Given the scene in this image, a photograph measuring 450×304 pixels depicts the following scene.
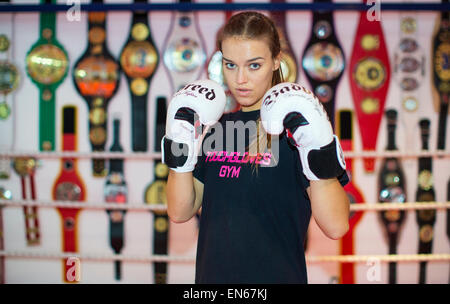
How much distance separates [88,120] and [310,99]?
1.57 metres

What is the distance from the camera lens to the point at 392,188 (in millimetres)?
1978

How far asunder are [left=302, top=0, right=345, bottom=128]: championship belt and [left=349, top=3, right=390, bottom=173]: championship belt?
0.32 feet

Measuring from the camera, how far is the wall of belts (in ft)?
6.46

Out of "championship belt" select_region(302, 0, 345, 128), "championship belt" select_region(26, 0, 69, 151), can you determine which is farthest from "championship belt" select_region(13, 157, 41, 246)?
"championship belt" select_region(302, 0, 345, 128)

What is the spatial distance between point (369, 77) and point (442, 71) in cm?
45

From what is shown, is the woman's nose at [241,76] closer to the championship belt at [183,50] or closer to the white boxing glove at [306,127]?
the white boxing glove at [306,127]

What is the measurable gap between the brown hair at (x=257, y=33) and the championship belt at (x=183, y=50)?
998mm

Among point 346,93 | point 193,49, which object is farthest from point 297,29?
point 193,49

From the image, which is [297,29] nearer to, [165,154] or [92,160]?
[165,154]

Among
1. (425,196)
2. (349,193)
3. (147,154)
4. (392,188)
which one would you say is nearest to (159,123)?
(147,154)

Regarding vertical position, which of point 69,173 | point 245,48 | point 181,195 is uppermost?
point 245,48

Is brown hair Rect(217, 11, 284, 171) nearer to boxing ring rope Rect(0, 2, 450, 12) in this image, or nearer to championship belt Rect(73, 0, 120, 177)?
boxing ring rope Rect(0, 2, 450, 12)

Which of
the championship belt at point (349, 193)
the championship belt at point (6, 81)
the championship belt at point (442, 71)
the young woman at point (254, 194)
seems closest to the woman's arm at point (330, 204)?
the young woman at point (254, 194)

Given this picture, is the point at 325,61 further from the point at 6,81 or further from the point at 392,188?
the point at 6,81
